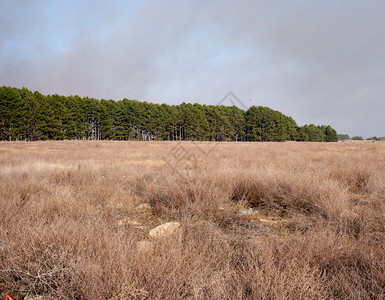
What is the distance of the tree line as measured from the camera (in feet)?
123

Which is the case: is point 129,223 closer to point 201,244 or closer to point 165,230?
point 165,230

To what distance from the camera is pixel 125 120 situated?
53.3 metres

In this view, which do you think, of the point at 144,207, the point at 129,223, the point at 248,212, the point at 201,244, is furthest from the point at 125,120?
the point at 201,244

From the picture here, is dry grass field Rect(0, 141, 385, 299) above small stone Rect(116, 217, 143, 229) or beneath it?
above

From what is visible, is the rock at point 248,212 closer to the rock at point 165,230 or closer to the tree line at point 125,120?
the rock at point 165,230

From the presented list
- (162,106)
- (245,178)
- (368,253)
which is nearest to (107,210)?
(245,178)

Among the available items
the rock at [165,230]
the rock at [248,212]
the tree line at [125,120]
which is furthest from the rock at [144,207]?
the tree line at [125,120]

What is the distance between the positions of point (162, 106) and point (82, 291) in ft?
195

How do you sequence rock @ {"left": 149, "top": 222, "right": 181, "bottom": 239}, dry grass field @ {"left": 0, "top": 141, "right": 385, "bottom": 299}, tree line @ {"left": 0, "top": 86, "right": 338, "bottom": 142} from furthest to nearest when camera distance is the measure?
tree line @ {"left": 0, "top": 86, "right": 338, "bottom": 142} → rock @ {"left": 149, "top": 222, "right": 181, "bottom": 239} → dry grass field @ {"left": 0, "top": 141, "right": 385, "bottom": 299}

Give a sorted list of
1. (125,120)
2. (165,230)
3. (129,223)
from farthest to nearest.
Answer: (125,120)
(129,223)
(165,230)

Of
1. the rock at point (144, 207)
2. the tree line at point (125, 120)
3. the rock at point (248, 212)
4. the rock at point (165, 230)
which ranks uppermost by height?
the tree line at point (125, 120)

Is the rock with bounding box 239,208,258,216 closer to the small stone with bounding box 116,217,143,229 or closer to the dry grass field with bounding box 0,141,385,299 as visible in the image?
the dry grass field with bounding box 0,141,385,299

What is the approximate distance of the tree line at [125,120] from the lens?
3734cm

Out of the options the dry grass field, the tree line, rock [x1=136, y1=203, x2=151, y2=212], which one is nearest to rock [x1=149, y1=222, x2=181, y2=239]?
the dry grass field
